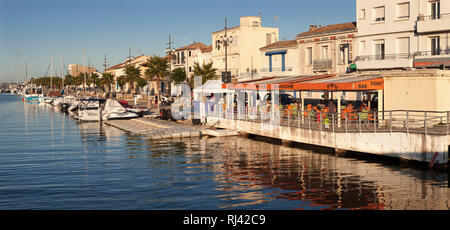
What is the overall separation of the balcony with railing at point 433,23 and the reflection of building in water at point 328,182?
20.3 m

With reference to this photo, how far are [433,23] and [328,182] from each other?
88.4ft

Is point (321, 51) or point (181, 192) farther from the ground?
point (321, 51)

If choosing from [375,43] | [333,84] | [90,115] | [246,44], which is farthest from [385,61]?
[90,115]

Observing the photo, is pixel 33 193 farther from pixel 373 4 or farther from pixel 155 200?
pixel 373 4

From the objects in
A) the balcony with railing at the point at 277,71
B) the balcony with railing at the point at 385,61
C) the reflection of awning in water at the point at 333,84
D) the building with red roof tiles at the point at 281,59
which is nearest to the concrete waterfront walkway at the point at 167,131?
the reflection of awning in water at the point at 333,84

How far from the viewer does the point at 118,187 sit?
1906cm

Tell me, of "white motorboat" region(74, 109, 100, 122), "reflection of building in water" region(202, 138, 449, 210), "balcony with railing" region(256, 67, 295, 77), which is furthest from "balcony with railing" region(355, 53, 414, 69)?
"white motorboat" region(74, 109, 100, 122)

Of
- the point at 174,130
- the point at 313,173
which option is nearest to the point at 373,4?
the point at 174,130

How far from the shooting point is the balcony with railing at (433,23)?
39281mm

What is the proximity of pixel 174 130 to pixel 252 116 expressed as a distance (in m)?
6.66

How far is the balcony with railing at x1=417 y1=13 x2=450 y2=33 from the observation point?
39.3m

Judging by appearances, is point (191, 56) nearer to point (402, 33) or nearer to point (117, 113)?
point (117, 113)

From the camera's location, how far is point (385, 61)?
1735 inches
